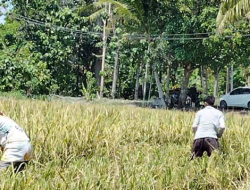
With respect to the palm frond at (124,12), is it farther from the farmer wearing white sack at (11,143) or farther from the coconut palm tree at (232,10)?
the farmer wearing white sack at (11,143)

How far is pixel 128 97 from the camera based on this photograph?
29.1 meters

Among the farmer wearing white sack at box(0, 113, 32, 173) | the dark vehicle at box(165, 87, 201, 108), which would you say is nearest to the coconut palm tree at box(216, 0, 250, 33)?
the dark vehicle at box(165, 87, 201, 108)

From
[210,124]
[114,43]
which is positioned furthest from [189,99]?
[210,124]

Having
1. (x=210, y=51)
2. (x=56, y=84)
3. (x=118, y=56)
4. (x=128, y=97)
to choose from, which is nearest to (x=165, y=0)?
(x=210, y=51)

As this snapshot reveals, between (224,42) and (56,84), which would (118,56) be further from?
(224,42)

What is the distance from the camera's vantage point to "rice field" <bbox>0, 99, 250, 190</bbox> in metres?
4.79

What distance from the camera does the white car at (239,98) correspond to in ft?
72.4

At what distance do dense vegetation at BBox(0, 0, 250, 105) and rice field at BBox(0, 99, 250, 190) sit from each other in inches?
354

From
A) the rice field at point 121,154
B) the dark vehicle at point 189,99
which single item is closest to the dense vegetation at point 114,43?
the dark vehicle at point 189,99

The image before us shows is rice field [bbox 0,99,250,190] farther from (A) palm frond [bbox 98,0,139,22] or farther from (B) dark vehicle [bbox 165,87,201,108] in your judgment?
(B) dark vehicle [bbox 165,87,201,108]

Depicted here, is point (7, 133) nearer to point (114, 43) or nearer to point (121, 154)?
point (121, 154)

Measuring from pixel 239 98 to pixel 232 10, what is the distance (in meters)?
11.2

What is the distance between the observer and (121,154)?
642cm

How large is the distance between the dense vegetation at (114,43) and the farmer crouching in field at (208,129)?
10.4 m
